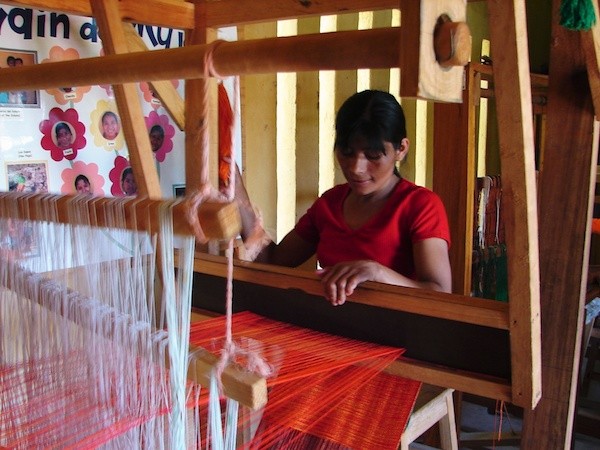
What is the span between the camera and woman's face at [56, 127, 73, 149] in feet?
5.23

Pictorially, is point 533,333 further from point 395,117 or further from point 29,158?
point 29,158

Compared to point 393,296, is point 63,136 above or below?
above

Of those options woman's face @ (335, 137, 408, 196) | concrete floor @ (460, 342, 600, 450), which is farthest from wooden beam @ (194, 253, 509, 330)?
concrete floor @ (460, 342, 600, 450)

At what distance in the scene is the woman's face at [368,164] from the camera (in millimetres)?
1492

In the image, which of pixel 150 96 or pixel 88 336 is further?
pixel 150 96

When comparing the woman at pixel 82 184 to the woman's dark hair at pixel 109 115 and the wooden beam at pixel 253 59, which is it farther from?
the wooden beam at pixel 253 59

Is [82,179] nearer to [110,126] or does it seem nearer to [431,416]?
[110,126]

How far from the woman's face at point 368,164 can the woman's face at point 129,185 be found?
0.65 meters

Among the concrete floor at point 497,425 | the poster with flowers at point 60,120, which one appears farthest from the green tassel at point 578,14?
the concrete floor at point 497,425

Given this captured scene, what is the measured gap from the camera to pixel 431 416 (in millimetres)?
1413

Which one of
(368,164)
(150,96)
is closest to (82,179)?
(150,96)

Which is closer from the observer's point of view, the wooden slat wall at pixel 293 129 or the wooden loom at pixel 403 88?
the wooden loom at pixel 403 88

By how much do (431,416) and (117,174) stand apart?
110 centimetres

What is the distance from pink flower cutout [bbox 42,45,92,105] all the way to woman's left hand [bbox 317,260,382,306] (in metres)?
0.90
